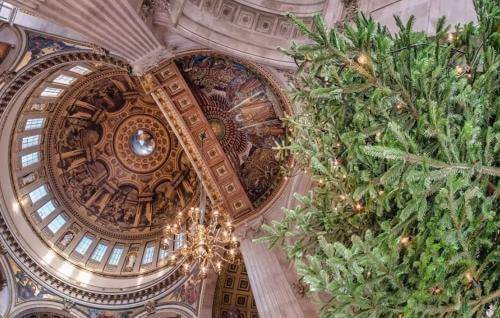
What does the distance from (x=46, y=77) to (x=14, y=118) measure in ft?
6.52

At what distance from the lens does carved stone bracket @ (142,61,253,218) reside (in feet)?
40.8

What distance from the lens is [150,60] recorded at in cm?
999

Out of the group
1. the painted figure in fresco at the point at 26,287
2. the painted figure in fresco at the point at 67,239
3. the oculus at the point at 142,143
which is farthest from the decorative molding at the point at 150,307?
the oculus at the point at 142,143

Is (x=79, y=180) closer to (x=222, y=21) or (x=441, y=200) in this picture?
(x=222, y=21)

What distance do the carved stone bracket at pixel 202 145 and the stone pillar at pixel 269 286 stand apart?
1.85 m

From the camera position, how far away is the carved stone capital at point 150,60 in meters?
9.85

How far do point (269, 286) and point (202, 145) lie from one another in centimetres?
513

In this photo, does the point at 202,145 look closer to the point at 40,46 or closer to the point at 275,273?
the point at 275,273

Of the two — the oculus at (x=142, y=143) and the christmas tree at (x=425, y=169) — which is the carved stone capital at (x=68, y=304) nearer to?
the oculus at (x=142, y=143)

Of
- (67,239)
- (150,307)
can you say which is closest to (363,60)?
(150,307)

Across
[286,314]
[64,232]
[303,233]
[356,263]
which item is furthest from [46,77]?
[356,263]

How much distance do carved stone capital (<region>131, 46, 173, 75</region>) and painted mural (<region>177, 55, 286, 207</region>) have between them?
1681 millimetres

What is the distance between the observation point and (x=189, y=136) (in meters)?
12.9

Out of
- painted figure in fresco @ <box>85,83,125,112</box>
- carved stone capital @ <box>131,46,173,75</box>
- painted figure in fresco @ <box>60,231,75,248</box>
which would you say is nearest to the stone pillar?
carved stone capital @ <box>131,46,173,75</box>
